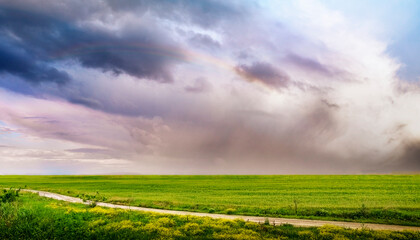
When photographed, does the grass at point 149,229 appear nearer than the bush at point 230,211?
Yes

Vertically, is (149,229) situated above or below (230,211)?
above

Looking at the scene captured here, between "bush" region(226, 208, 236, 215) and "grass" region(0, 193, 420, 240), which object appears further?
"bush" region(226, 208, 236, 215)

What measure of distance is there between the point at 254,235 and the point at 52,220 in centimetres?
1635

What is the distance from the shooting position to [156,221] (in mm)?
24625

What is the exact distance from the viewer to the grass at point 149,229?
20.1 meters

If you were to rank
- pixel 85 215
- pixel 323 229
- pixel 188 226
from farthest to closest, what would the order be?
pixel 85 215 < pixel 188 226 < pixel 323 229

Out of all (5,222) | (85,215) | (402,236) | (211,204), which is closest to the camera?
(402,236)

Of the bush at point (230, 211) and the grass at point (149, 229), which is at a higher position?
the grass at point (149, 229)

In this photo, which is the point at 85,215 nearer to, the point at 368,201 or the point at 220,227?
the point at 220,227

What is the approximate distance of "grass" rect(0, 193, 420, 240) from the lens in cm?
2006

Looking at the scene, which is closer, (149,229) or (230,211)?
(149,229)

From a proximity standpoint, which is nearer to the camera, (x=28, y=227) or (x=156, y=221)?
(x=28, y=227)

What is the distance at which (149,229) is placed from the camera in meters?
22.3

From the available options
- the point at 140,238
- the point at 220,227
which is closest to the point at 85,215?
the point at 140,238
